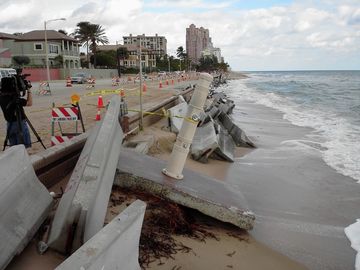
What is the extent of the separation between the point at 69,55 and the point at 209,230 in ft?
244

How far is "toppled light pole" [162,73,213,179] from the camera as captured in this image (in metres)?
5.39

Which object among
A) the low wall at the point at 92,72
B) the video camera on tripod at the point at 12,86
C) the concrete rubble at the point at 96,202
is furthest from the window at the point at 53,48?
the concrete rubble at the point at 96,202

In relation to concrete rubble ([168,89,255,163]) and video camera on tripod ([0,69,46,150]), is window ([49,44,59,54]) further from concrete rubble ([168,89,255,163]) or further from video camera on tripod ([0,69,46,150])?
video camera on tripod ([0,69,46,150])

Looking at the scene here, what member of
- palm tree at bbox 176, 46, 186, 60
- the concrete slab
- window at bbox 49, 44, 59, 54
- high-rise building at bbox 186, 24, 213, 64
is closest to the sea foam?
the concrete slab

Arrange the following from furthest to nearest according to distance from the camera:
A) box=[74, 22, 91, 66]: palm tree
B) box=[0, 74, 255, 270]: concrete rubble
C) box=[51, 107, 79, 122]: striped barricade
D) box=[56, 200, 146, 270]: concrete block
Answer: box=[74, 22, 91, 66]: palm tree → box=[51, 107, 79, 122]: striped barricade → box=[0, 74, 255, 270]: concrete rubble → box=[56, 200, 146, 270]: concrete block

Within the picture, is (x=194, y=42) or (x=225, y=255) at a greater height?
(x=194, y=42)

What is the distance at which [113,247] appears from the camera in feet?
8.58

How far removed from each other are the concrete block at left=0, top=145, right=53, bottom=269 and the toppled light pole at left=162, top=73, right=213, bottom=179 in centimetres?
178

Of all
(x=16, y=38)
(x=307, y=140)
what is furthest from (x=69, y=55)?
(x=307, y=140)

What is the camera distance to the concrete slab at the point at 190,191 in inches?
196

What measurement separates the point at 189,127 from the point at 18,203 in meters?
2.44

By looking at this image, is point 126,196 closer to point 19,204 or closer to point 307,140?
point 19,204

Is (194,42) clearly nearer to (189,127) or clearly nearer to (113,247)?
(189,127)

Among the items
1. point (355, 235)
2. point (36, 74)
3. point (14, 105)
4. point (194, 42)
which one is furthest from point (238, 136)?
point (194, 42)
